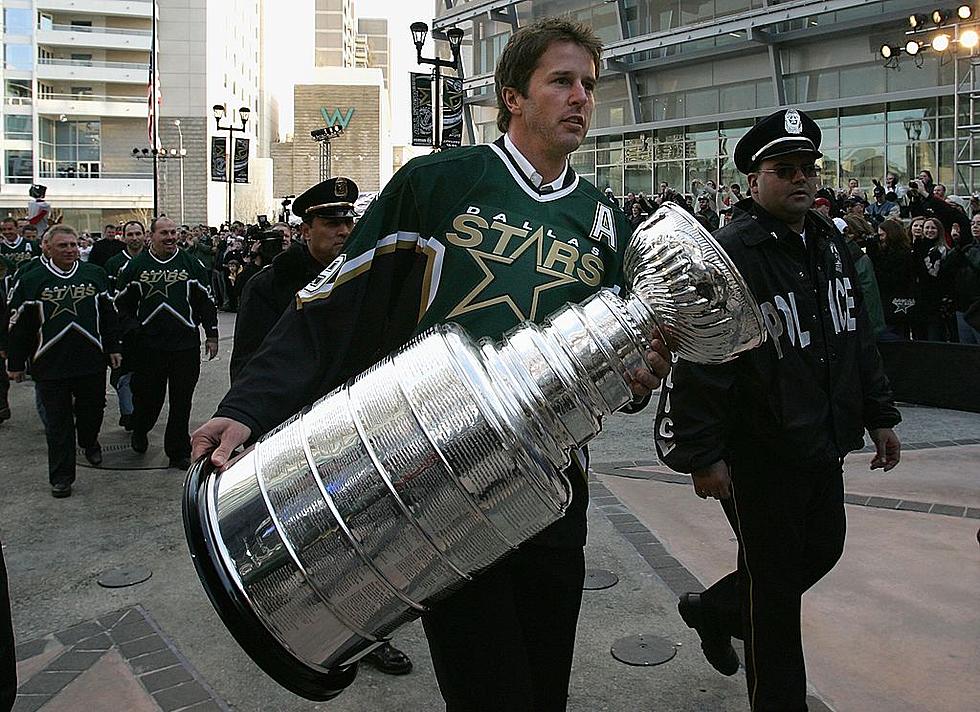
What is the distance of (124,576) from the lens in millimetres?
5320

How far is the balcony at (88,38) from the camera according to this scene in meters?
73.3

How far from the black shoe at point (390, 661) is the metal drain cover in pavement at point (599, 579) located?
120 cm

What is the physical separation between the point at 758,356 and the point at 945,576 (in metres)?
2.64

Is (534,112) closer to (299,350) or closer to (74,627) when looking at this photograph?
(299,350)

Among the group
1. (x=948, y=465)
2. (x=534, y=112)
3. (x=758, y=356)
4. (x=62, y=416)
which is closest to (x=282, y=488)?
→ (x=534, y=112)

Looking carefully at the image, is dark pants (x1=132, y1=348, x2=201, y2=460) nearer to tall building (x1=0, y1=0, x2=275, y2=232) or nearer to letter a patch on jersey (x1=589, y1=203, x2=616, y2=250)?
letter a patch on jersey (x1=589, y1=203, x2=616, y2=250)

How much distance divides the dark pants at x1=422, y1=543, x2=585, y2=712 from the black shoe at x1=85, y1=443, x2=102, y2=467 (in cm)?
658

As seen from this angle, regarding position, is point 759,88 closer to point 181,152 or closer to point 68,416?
point 68,416

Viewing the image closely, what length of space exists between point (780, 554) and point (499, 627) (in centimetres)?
139

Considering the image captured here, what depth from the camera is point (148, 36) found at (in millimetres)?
76562

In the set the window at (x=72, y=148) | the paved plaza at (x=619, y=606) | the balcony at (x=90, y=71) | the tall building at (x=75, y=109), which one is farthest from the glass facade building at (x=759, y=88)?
the window at (x=72, y=148)

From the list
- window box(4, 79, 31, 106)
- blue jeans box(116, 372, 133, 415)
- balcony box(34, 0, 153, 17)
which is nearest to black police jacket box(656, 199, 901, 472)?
blue jeans box(116, 372, 133, 415)

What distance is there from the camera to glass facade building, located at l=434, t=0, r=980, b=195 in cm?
2359

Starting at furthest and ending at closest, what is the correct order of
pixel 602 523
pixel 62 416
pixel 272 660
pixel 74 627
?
1. pixel 62 416
2. pixel 602 523
3. pixel 74 627
4. pixel 272 660
